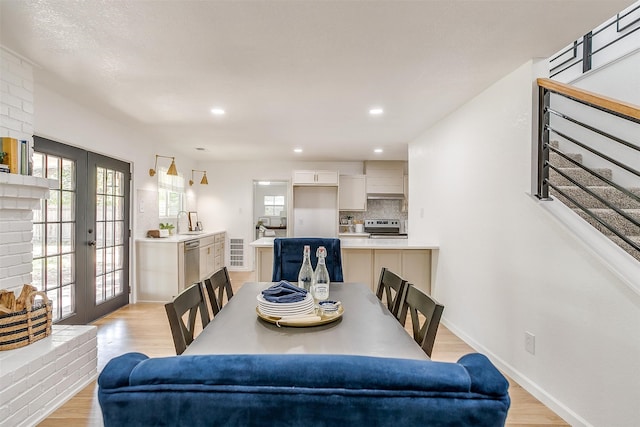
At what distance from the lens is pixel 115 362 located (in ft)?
1.95

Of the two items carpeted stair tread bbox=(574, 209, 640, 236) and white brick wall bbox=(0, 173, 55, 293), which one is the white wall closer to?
carpeted stair tread bbox=(574, 209, 640, 236)

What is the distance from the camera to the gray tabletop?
3.88 feet

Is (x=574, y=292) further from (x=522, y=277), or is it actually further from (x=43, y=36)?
(x=43, y=36)

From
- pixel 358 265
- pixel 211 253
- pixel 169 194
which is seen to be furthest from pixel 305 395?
pixel 211 253

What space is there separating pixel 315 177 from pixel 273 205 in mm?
1197

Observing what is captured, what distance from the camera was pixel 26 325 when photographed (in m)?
2.09

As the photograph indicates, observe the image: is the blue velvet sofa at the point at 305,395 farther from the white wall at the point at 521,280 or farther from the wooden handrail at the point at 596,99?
the wooden handrail at the point at 596,99

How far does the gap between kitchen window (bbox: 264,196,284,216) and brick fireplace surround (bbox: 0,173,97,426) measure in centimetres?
456

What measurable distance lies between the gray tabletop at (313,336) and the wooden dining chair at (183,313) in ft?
0.34

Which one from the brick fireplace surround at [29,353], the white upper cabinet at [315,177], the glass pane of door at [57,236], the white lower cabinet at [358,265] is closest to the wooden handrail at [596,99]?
the white lower cabinet at [358,265]

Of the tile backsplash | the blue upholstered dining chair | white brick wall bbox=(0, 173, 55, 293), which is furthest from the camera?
the tile backsplash

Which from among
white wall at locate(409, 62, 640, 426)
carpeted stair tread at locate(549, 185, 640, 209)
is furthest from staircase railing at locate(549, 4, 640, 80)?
carpeted stair tread at locate(549, 185, 640, 209)

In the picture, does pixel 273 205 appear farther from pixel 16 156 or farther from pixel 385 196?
pixel 16 156

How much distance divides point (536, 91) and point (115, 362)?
275cm
